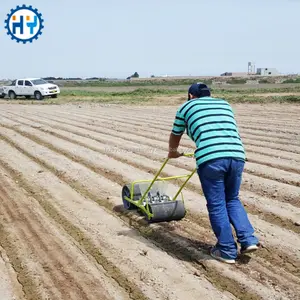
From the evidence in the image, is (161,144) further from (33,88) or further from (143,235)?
(33,88)

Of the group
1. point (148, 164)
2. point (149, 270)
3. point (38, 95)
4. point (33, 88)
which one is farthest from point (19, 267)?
point (33, 88)

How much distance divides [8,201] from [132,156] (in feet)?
12.4

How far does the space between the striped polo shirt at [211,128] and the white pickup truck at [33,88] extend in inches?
1154

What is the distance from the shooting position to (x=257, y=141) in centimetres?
1205

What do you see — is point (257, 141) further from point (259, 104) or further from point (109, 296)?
point (259, 104)

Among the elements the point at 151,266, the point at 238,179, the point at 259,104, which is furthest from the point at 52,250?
the point at 259,104

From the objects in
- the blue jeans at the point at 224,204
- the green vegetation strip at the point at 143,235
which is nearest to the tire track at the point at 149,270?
the green vegetation strip at the point at 143,235

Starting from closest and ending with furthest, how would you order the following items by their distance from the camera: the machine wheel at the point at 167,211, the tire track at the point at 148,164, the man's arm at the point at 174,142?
the man's arm at the point at 174,142 < the machine wheel at the point at 167,211 < the tire track at the point at 148,164

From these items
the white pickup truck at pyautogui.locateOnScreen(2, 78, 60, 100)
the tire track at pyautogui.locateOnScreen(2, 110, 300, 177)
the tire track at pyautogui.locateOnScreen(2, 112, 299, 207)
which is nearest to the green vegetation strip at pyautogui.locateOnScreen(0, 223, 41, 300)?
the tire track at pyautogui.locateOnScreen(2, 112, 299, 207)

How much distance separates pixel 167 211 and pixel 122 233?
2.02 feet

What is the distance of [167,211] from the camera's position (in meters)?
5.97

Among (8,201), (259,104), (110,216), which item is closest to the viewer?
(110,216)

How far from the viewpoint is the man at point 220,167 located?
474cm

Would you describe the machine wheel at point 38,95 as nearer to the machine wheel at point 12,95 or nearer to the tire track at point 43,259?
the machine wheel at point 12,95
